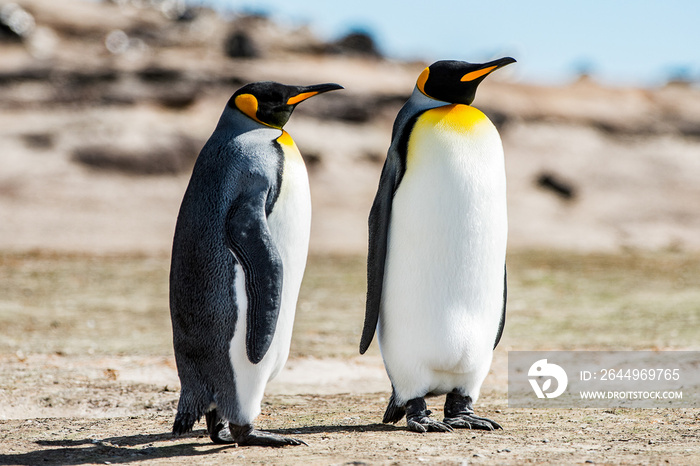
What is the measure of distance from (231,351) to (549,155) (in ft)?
60.7

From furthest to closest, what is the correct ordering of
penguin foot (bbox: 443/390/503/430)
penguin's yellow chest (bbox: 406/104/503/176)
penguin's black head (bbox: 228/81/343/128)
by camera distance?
penguin's yellow chest (bbox: 406/104/503/176) → penguin foot (bbox: 443/390/503/430) → penguin's black head (bbox: 228/81/343/128)

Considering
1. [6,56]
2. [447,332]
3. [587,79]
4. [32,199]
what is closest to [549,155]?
[587,79]

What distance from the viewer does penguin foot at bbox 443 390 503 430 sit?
415cm

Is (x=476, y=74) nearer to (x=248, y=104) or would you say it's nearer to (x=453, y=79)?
(x=453, y=79)

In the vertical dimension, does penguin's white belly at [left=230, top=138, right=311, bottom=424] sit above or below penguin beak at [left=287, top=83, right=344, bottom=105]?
below

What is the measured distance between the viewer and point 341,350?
294 inches

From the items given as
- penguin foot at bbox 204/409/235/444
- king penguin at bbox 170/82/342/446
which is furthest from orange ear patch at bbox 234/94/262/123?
penguin foot at bbox 204/409/235/444

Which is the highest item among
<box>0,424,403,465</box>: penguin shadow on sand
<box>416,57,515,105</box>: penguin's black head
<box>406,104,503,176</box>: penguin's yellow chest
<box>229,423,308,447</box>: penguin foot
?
<box>416,57,515,105</box>: penguin's black head

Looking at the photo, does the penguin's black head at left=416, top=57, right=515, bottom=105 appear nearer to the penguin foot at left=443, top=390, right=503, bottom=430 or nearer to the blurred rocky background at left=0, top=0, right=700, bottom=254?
the penguin foot at left=443, top=390, right=503, bottom=430

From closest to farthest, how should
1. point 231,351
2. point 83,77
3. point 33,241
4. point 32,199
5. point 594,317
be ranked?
point 231,351 → point 594,317 → point 33,241 → point 32,199 → point 83,77

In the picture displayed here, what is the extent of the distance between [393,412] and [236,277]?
1.27 metres

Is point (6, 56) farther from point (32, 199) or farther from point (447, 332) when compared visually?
point (447, 332)

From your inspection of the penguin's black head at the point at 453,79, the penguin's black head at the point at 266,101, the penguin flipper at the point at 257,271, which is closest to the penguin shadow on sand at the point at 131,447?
the penguin flipper at the point at 257,271

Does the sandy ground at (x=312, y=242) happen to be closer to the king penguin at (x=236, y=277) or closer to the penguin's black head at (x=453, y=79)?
the king penguin at (x=236, y=277)
